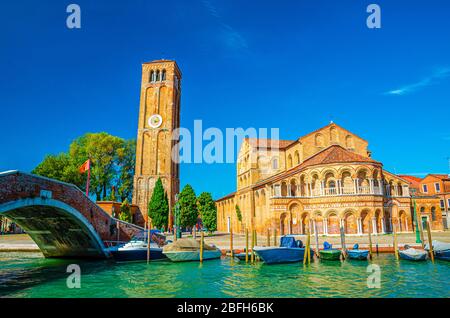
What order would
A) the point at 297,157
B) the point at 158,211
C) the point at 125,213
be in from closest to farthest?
1. the point at 125,213
2. the point at 158,211
3. the point at 297,157

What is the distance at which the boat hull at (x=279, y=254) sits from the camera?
17516mm

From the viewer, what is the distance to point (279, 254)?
699 inches

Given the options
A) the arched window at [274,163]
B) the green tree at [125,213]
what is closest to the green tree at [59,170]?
the green tree at [125,213]

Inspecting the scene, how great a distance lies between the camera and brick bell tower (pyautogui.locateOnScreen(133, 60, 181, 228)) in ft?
146

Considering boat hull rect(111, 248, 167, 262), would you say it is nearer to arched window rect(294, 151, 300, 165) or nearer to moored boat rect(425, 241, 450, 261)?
moored boat rect(425, 241, 450, 261)

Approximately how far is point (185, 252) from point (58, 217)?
7.72 m

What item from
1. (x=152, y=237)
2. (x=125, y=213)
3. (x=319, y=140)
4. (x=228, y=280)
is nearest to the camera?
(x=228, y=280)

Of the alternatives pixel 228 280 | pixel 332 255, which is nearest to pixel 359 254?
pixel 332 255

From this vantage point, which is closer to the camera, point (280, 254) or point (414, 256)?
point (414, 256)

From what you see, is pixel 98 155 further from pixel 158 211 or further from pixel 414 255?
pixel 414 255

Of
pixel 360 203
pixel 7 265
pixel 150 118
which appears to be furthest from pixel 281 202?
pixel 150 118

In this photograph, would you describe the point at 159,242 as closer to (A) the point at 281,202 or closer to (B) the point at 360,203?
(A) the point at 281,202

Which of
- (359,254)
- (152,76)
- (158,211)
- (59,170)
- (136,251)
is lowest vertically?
(359,254)
